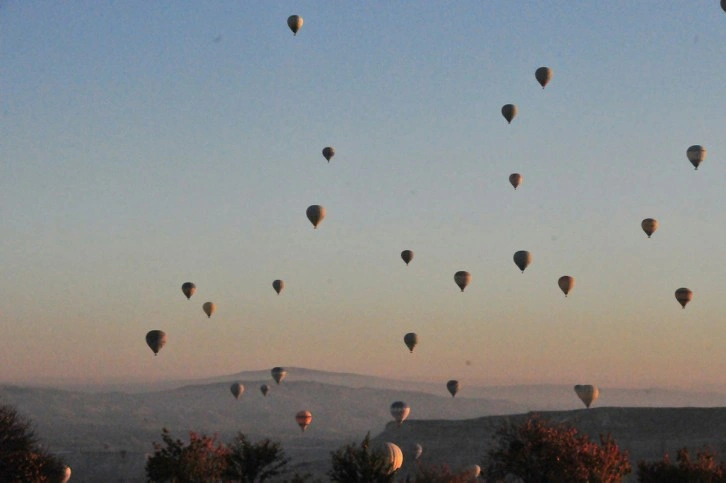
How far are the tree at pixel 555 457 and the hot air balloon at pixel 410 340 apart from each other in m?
30.2

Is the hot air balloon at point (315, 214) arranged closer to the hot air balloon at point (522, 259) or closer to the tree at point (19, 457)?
the hot air balloon at point (522, 259)

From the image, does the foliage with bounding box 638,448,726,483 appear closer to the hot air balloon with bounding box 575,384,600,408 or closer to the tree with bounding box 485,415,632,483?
the tree with bounding box 485,415,632,483

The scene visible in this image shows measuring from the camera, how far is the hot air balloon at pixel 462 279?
85.8 metres

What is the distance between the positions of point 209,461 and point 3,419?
1100 cm

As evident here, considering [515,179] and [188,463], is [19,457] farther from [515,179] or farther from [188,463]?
[515,179]

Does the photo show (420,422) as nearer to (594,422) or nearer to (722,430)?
(594,422)

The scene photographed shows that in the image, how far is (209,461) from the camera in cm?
5331

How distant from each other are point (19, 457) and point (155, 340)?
27066 millimetres

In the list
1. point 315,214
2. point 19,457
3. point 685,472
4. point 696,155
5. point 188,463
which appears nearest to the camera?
point 685,472

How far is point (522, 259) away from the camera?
8188 cm

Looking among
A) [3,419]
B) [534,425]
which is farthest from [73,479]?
[534,425]

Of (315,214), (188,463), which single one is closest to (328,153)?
(315,214)

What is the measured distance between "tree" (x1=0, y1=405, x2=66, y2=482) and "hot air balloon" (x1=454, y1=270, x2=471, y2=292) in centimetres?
3322

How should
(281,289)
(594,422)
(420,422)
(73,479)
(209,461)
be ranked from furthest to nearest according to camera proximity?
(73,479) < (420,422) < (594,422) < (281,289) < (209,461)
